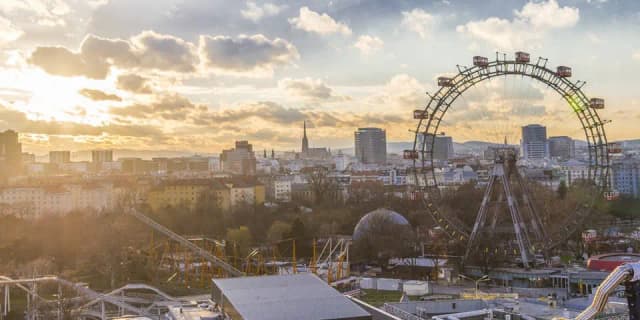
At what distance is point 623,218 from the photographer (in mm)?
60875

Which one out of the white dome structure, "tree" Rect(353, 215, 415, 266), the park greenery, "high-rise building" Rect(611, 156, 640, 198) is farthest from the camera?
"high-rise building" Rect(611, 156, 640, 198)

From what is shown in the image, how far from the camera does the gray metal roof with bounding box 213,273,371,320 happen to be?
14.5m

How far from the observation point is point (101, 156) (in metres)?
186

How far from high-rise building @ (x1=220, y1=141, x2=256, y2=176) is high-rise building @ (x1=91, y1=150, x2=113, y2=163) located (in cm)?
3606

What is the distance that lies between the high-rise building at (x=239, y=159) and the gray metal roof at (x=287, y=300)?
12648 cm

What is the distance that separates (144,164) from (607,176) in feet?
484

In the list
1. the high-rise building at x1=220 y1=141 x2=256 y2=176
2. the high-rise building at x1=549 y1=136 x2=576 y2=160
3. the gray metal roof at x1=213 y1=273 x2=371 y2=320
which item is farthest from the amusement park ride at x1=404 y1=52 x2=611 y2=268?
the high-rise building at x1=220 y1=141 x2=256 y2=176

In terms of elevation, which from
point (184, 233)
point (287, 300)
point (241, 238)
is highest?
point (287, 300)

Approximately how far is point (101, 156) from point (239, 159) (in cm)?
4796

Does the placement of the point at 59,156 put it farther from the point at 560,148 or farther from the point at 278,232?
the point at 278,232

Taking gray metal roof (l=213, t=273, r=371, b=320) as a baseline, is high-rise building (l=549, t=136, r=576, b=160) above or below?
above

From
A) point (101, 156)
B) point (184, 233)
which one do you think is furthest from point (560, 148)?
point (101, 156)

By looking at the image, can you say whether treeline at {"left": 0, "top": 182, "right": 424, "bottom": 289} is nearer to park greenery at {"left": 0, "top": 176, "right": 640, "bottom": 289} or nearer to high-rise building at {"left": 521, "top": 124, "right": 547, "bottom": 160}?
park greenery at {"left": 0, "top": 176, "right": 640, "bottom": 289}

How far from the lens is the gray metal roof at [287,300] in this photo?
14531mm
